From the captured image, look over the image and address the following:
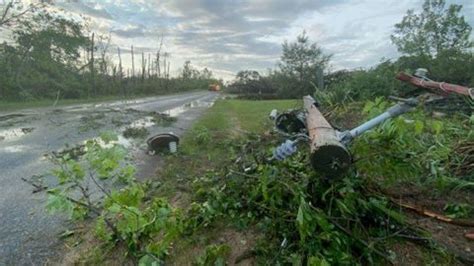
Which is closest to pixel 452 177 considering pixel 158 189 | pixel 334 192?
pixel 334 192

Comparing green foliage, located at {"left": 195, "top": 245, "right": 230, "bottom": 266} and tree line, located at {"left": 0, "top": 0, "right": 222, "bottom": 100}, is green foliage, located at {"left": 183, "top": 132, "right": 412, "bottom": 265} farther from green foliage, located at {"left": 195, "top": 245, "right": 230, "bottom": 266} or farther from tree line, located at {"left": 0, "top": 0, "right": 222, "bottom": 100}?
tree line, located at {"left": 0, "top": 0, "right": 222, "bottom": 100}

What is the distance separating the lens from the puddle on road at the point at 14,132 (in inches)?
313

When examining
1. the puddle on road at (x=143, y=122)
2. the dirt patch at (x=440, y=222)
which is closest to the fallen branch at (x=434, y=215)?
the dirt patch at (x=440, y=222)

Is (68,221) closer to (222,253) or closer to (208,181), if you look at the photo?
(208,181)

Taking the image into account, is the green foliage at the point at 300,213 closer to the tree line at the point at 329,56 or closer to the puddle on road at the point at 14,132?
the puddle on road at the point at 14,132

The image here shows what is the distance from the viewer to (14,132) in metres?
8.62

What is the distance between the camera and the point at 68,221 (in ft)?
11.1

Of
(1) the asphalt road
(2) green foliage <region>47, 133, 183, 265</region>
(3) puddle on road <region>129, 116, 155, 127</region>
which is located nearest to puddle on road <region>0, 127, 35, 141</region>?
(1) the asphalt road

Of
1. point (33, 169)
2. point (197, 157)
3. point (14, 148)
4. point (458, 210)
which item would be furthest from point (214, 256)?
point (14, 148)

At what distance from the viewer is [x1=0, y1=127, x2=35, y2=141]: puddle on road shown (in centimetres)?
796

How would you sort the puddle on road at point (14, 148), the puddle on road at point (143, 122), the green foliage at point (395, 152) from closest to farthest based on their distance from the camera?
the green foliage at point (395, 152), the puddle on road at point (14, 148), the puddle on road at point (143, 122)

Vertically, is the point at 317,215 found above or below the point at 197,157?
above

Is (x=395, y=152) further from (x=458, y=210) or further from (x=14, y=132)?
(x=14, y=132)

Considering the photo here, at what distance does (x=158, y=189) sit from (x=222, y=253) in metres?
1.94
